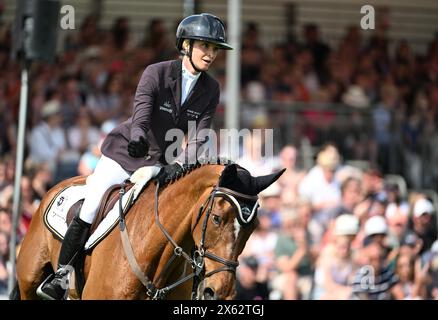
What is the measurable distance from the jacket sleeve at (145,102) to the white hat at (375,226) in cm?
520

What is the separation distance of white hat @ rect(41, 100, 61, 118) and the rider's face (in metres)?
7.75

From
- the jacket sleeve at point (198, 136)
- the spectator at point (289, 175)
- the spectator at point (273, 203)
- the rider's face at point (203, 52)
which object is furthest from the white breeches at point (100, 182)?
the spectator at point (289, 175)

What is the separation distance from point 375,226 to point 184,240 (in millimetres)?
5433

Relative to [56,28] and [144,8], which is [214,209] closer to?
[56,28]

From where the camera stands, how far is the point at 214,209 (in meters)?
6.30

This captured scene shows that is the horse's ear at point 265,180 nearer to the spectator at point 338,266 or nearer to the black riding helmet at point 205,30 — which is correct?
the black riding helmet at point 205,30

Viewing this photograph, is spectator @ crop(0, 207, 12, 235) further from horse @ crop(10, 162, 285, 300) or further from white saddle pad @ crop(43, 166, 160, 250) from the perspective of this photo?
horse @ crop(10, 162, 285, 300)

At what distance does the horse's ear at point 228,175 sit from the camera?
250 inches

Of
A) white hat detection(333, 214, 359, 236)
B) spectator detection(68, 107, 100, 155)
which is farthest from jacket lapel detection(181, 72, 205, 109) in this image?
spectator detection(68, 107, 100, 155)

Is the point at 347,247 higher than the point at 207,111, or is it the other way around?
the point at 207,111

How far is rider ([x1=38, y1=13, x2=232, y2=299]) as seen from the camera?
7.05m
